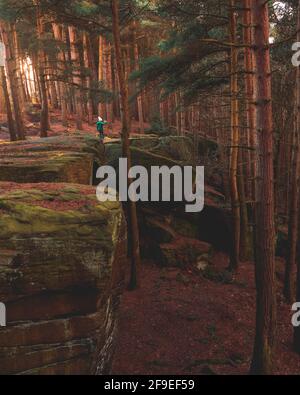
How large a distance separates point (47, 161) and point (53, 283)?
4960 millimetres

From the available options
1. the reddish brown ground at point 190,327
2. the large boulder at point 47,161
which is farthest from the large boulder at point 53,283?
the large boulder at point 47,161

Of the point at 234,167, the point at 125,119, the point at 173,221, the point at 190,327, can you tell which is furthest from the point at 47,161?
the point at 234,167

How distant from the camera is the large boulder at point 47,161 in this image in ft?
30.9

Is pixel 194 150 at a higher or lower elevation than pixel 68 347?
higher

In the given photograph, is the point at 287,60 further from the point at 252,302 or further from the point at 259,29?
the point at 252,302

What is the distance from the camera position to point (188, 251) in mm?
13117

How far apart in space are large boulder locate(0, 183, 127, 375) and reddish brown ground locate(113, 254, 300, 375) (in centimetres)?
254

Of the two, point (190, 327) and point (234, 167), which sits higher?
point (234, 167)

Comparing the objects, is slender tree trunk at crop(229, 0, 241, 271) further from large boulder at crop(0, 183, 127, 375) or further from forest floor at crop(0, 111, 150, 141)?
forest floor at crop(0, 111, 150, 141)

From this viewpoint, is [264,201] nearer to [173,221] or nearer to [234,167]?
[234,167]

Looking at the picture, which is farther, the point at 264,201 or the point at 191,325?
the point at 191,325

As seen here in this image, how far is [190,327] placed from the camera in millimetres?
9750
